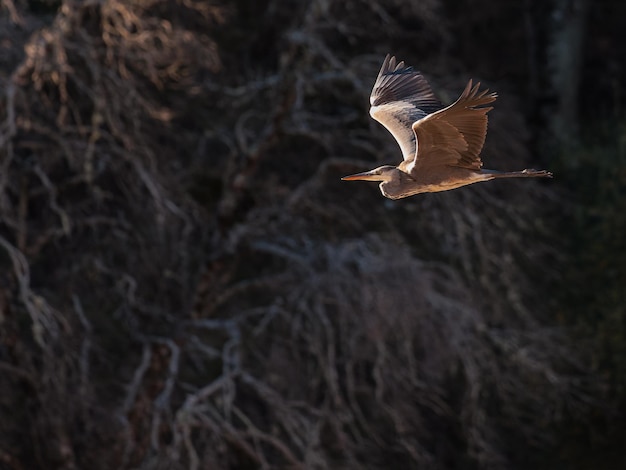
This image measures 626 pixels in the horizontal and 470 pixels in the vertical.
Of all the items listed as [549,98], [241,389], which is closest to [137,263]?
[241,389]

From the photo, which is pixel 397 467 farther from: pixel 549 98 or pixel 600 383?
pixel 549 98

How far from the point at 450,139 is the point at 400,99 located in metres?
0.75

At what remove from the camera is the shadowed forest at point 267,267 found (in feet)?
24.2

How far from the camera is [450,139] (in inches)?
158

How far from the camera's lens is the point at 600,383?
9.59 meters

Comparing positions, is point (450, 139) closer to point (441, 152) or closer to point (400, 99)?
point (441, 152)

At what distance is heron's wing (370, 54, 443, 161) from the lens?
450cm

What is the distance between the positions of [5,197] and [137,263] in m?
1.22

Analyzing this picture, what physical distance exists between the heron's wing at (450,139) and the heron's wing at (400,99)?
0.34m

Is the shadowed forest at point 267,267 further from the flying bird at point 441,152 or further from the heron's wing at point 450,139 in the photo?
the heron's wing at point 450,139

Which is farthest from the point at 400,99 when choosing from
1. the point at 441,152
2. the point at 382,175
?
the point at 441,152

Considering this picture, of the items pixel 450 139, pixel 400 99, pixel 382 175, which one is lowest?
pixel 382 175

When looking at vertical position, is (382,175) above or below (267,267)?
above

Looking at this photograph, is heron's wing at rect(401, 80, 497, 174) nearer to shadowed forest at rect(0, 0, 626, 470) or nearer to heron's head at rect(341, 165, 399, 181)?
heron's head at rect(341, 165, 399, 181)
